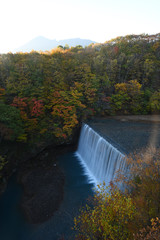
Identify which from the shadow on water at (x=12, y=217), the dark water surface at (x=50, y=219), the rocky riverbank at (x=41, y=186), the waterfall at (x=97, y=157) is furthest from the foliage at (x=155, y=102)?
the shadow on water at (x=12, y=217)

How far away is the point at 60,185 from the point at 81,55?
2949 centimetres

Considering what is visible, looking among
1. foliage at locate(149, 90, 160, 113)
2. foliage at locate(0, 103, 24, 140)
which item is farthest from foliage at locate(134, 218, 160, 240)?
foliage at locate(149, 90, 160, 113)

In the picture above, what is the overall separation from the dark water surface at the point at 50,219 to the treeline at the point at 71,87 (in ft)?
22.3

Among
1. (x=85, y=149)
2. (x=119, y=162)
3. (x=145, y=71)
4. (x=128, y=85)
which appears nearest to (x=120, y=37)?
(x=145, y=71)

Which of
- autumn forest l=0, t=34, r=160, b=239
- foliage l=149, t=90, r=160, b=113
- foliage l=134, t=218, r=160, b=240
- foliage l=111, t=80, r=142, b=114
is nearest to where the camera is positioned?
foliage l=134, t=218, r=160, b=240

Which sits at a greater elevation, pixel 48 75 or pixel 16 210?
pixel 48 75

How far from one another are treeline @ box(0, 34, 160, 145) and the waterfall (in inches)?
119

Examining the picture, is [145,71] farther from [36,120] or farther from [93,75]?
[36,120]

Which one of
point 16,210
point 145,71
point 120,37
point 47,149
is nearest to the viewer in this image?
point 16,210

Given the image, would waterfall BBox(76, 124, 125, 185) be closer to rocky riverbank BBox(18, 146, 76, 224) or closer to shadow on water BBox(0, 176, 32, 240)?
rocky riverbank BBox(18, 146, 76, 224)

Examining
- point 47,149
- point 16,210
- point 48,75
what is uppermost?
point 48,75

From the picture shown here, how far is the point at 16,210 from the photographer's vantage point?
15.2m

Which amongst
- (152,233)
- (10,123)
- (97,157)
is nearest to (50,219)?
(97,157)

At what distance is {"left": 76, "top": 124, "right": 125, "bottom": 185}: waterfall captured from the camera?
54.1ft
